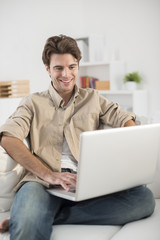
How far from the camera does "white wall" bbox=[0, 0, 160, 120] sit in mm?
3625

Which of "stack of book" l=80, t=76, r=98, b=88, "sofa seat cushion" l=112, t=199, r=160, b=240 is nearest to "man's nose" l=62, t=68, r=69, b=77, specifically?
"sofa seat cushion" l=112, t=199, r=160, b=240

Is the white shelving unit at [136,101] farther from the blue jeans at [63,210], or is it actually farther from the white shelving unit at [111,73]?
the blue jeans at [63,210]

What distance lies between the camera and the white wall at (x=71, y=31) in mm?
3625

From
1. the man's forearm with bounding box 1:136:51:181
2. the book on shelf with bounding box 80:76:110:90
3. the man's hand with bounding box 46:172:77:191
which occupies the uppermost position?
the book on shelf with bounding box 80:76:110:90

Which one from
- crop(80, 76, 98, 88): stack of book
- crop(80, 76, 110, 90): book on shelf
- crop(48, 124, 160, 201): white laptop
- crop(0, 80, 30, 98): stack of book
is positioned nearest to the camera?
crop(48, 124, 160, 201): white laptop

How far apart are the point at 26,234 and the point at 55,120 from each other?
2.12 feet

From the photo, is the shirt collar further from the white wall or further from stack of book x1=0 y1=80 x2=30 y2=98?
the white wall

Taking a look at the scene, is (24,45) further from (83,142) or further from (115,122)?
(83,142)

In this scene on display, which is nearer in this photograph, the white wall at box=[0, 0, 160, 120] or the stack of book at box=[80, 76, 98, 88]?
the white wall at box=[0, 0, 160, 120]

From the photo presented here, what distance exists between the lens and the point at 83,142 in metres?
1.12

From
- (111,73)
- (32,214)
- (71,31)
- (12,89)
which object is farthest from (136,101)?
(32,214)

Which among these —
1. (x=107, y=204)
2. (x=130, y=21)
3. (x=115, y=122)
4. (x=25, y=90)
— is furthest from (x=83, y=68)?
(x=107, y=204)

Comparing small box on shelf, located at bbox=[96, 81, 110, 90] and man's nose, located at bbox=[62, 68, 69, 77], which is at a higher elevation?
man's nose, located at bbox=[62, 68, 69, 77]

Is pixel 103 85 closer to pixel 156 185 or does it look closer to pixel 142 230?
pixel 156 185
